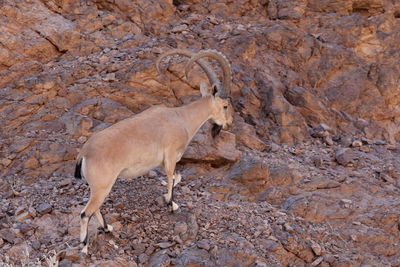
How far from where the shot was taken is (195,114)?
8.55 metres

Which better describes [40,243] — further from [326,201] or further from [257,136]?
A: [257,136]

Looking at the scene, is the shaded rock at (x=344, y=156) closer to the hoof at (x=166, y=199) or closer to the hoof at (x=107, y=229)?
the hoof at (x=166, y=199)

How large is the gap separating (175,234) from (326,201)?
3685 millimetres

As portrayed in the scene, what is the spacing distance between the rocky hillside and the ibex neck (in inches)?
42.9

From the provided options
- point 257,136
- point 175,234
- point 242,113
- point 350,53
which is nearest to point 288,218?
point 175,234

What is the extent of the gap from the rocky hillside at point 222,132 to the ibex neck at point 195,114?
42.9 inches

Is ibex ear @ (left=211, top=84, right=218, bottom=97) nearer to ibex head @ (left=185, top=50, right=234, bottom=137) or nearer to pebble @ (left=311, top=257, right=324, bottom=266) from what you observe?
ibex head @ (left=185, top=50, right=234, bottom=137)

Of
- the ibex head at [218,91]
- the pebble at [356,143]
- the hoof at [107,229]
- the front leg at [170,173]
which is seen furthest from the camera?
the pebble at [356,143]

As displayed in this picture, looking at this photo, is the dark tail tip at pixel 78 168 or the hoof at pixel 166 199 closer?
the dark tail tip at pixel 78 168

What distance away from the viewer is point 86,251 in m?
6.25

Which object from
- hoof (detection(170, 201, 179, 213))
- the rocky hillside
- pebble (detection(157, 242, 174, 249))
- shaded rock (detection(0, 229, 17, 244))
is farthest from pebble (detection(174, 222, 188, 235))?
shaded rock (detection(0, 229, 17, 244))

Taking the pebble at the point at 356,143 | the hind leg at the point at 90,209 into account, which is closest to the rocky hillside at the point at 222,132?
the pebble at the point at 356,143

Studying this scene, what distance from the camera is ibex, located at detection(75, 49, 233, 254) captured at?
6.24 m

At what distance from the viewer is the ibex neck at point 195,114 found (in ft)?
27.4
